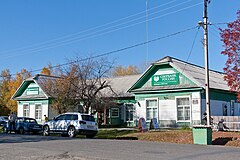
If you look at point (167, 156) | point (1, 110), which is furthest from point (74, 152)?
point (1, 110)

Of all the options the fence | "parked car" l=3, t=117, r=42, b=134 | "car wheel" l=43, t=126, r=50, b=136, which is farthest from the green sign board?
"parked car" l=3, t=117, r=42, b=134

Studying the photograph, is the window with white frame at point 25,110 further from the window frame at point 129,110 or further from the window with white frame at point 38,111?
the window frame at point 129,110

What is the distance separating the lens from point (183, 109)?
2964cm

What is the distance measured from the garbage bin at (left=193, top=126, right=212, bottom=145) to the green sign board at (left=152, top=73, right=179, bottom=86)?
11.2 m

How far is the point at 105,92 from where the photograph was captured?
123ft

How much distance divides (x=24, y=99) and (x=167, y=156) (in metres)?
34.4

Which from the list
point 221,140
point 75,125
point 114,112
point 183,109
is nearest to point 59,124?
point 75,125

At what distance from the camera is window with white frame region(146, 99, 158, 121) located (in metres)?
31.5

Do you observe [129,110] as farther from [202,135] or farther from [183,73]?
[202,135]

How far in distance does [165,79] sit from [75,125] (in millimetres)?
10763

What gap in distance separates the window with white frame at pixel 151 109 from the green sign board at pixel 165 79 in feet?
5.50

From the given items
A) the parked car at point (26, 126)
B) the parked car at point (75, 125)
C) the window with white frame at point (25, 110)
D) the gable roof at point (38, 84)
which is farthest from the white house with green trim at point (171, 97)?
the window with white frame at point (25, 110)

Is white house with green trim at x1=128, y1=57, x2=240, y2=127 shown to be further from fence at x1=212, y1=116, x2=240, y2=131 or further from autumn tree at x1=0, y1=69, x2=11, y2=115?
autumn tree at x1=0, y1=69, x2=11, y2=115

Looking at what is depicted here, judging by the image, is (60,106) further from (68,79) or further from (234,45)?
(234,45)
